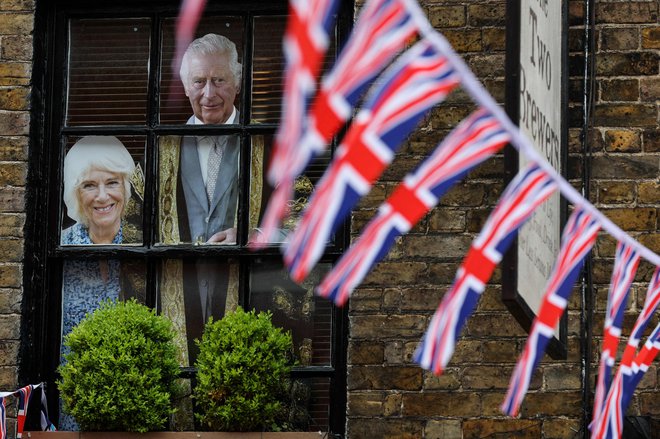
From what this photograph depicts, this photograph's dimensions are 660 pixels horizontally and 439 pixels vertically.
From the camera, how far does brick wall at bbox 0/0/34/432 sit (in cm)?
632

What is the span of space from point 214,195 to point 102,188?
1.84 feet

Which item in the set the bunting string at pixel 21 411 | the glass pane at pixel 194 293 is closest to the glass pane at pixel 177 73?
the glass pane at pixel 194 293

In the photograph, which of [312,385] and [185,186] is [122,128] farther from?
[312,385]

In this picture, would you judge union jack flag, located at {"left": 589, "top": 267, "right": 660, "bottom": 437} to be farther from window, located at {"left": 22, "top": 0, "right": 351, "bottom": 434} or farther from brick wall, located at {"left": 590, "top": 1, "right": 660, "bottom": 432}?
window, located at {"left": 22, "top": 0, "right": 351, "bottom": 434}

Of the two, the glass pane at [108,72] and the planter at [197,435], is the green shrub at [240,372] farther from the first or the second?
the glass pane at [108,72]

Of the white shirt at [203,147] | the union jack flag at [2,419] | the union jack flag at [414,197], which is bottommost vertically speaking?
the union jack flag at [2,419]

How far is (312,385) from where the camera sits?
20.7ft

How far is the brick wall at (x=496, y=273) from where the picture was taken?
19.8 ft

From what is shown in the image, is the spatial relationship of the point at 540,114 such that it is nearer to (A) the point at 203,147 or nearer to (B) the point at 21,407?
(A) the point at 203,147

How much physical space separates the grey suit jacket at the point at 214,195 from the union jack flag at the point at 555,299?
8.76 ft

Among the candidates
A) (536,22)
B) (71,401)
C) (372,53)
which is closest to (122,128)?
(71,401)

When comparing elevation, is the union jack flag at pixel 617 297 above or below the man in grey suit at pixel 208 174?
below

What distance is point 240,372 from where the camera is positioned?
5914 mm

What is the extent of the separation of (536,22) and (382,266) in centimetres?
184
